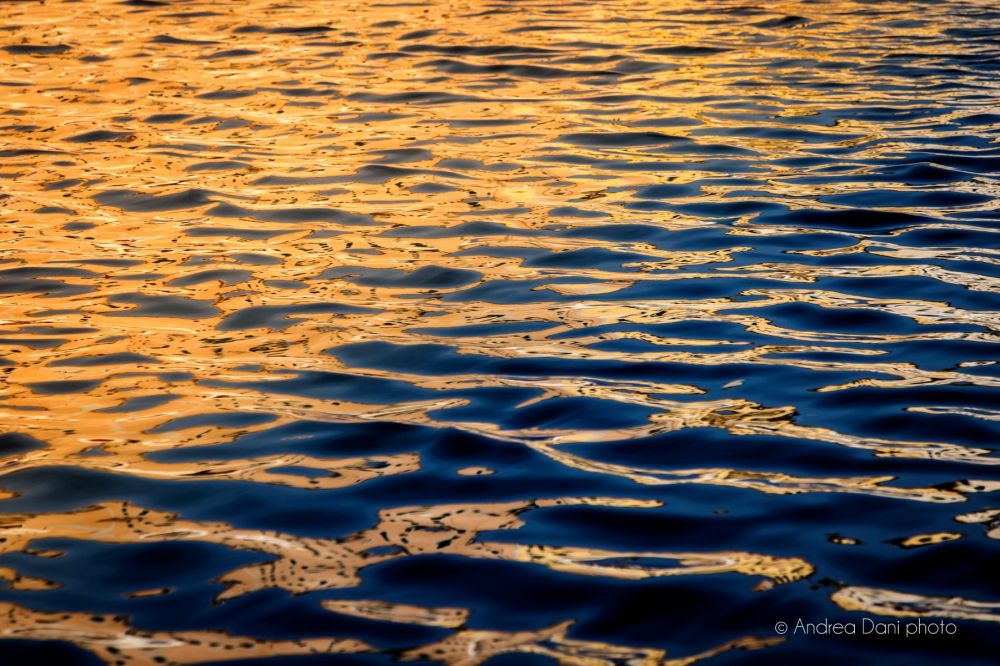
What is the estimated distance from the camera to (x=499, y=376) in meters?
4.98

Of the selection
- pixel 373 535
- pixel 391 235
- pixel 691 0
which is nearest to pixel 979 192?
pixel 391 235

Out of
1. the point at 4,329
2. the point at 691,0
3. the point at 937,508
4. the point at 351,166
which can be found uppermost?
the point at 691,0

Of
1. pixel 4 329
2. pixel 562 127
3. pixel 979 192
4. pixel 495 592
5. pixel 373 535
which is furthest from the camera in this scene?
pixel 562 127

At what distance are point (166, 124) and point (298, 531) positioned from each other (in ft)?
23.4

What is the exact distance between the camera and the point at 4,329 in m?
5.66

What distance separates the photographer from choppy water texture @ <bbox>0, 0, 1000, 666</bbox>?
333cm

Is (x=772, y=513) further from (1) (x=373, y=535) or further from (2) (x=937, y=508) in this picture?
(1) (x=373, y=535)

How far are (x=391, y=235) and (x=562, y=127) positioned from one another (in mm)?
3194

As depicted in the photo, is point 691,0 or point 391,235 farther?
point 691,0

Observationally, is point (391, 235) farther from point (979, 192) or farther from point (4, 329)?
point (979, 192)

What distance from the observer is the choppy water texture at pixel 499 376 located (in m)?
3.33

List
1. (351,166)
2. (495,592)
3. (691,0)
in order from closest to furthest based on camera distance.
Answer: (495,592) → (351,166) → (691,0)

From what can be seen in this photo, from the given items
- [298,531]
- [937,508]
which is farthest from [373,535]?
[937,508]

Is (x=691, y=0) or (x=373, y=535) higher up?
(x=691, y=0)
